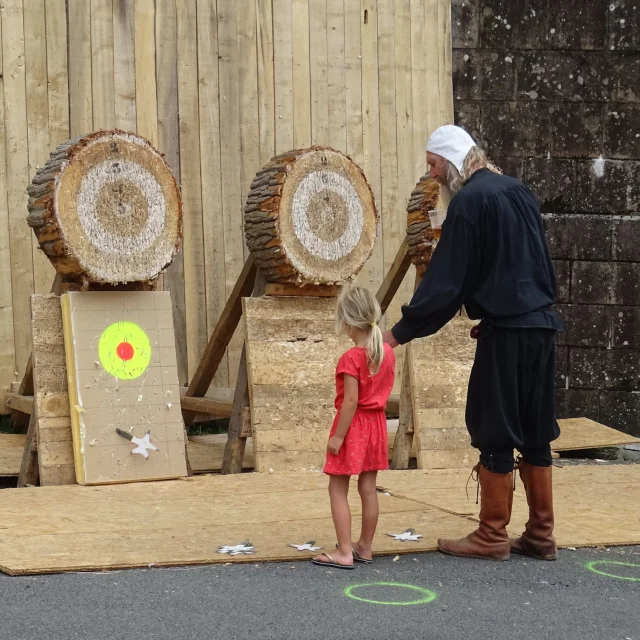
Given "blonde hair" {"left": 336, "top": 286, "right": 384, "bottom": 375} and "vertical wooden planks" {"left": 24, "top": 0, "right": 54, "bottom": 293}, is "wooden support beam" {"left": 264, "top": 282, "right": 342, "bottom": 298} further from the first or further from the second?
"blonde hair" {"left": 336, "top": 286, "right": 384, "bottom": 375}

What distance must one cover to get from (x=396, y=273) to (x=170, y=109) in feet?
5.98

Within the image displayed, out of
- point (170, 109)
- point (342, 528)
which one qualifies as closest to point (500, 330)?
point (342, 528)

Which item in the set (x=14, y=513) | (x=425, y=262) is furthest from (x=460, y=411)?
(x=14, y=513)

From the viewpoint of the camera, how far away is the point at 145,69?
7180 mm

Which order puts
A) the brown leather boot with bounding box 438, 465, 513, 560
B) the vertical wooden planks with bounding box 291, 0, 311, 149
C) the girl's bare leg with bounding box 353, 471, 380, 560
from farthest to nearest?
the vertical wooden planks with bounding box 291, 0, 311, 149, the brown leather boot with bounding box 438, 465, 513, 560, the girl's bare leg with bounding box 353, 471, 380, 560

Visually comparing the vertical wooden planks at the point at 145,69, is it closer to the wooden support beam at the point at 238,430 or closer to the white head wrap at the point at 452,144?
the wooden support beam at the point at 238,430

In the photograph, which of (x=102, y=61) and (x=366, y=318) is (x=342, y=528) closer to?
(x=366, y=318)

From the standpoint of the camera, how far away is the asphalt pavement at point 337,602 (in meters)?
3.21

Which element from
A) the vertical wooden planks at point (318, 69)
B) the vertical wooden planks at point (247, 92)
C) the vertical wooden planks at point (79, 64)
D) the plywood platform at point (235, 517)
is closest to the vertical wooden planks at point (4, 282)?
the vertical wooden planks at point (79, 64)

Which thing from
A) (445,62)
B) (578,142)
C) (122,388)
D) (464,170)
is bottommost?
(122,388)

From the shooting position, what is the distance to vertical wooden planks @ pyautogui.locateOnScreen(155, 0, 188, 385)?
23.7 feet

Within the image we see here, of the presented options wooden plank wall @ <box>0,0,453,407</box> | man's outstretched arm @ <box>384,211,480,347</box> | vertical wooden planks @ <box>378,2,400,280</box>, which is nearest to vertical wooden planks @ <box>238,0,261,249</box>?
wooden plank wall @ <box>0,0,453,407</box>

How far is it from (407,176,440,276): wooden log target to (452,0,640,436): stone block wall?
1.67 m

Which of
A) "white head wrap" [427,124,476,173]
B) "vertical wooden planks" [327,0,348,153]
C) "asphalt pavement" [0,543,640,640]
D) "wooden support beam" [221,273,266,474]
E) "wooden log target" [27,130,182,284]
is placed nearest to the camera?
"asphalt pavement" [0,543,640,640]
